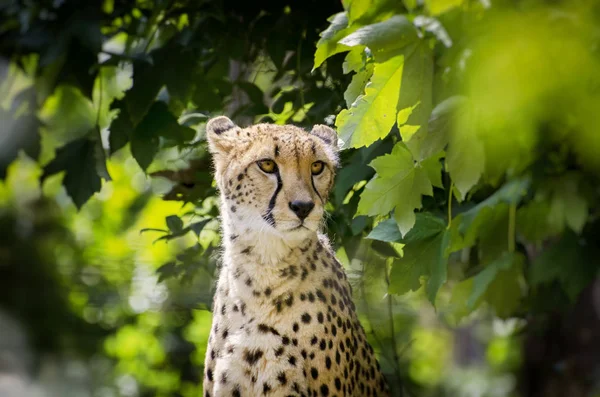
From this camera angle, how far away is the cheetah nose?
101 inches

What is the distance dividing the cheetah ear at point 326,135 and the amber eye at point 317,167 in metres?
0.13

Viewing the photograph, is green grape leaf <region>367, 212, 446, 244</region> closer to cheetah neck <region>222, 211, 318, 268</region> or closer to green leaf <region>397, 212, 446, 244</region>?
green leaf <region>397, 212, 446, 244</region>

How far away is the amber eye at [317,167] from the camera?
2725 mm

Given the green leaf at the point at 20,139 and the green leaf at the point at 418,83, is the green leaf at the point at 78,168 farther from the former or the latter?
the green leaf at the point at 418,83

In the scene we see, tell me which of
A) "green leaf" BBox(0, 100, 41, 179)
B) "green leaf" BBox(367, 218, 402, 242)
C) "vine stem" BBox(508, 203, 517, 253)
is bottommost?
"green leaf" BBox(0, 100, 41, 179)

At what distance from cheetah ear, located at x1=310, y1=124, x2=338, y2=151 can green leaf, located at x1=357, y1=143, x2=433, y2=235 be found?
2.54 feet

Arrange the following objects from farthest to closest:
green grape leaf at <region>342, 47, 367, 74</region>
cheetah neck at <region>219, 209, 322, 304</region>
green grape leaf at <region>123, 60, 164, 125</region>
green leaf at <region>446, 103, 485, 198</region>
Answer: green grape leaf at <region>123, 60, 164, 125</region>
cheetah neck at <region>219, 209, 322, 304</region>
green grape leaf at <region>342, 47, 367, 74</region>
green leaf at <region>446, 103, 485, 198</region>

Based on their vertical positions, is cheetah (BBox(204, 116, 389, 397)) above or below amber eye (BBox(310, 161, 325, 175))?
below

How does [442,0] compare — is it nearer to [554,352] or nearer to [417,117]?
[417,117]

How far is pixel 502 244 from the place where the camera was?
7.47 ft

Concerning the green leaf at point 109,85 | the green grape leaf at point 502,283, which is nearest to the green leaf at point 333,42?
the green grape leaf at point 502,283

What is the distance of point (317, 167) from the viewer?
8.99 feet

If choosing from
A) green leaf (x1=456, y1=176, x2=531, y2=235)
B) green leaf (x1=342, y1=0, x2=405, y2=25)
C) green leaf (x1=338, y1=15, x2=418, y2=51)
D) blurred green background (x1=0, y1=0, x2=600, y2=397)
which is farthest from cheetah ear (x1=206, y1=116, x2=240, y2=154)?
green leaf (x1=338, y1=15, x2=418, y2=51)

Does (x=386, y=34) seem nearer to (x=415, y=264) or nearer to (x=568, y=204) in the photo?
(x=568, y=204)
